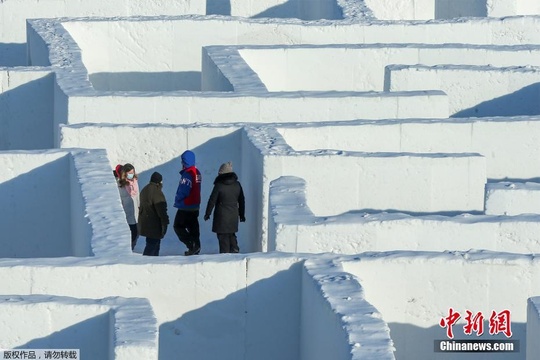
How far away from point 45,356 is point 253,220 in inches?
251

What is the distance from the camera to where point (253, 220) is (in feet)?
75.8

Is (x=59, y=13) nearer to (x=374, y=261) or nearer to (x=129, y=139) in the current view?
(x=129, y=139)

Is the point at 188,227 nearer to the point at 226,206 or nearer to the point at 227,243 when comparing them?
the point at 227,243

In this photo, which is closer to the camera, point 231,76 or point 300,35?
point 231,76

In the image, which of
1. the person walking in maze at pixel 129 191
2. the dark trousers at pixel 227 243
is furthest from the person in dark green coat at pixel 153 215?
the dark trousers at pixel 227 243

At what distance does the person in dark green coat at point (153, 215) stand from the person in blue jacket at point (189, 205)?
227 mm

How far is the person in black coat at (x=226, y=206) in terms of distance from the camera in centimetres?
2239

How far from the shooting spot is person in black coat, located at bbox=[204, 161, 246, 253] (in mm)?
22391

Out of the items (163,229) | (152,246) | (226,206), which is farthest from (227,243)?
(152,246)

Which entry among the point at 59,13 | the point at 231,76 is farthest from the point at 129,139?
the point at 59,13

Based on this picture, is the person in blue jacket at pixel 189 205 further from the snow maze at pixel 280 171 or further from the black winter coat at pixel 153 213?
the snow maze at pixel 280 171

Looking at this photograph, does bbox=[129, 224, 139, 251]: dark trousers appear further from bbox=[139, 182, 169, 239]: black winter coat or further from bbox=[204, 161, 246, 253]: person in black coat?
bbox=[204, 161, 246, 253]: person in black coat

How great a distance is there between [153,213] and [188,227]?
0.50m

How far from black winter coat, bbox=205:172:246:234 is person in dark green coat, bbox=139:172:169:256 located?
56cm
